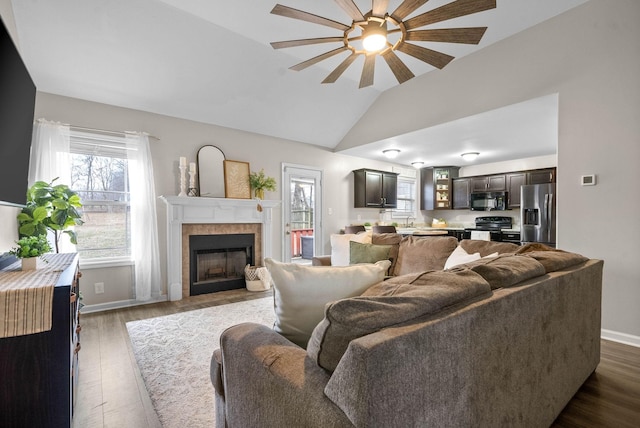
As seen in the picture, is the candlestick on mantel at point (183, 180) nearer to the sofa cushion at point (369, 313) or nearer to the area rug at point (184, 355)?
the area rug at point (184, 355)

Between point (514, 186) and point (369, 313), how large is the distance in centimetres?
688

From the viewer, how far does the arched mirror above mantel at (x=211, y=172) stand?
14.4 feet

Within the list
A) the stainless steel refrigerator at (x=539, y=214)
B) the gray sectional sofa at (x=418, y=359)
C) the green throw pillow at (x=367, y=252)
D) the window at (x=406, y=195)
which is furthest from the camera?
the window at (x=406, y=195)

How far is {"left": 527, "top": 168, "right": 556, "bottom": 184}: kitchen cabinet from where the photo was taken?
5.89 meters

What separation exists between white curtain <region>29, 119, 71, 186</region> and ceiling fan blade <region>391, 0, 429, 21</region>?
367cm

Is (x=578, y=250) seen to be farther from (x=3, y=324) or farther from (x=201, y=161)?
(x=201, y=161)

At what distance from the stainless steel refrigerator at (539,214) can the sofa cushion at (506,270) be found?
3.11 m

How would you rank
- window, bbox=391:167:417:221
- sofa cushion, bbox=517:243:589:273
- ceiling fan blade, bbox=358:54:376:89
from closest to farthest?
sofa cushion, bbox=517:243:589:273
ceiling fan blade, bbox=358:54:376:89
window, bbox=391:167:417:221

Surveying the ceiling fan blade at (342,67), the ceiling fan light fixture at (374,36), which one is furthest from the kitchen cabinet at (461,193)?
the ceiling fan light fixture at (374,36)

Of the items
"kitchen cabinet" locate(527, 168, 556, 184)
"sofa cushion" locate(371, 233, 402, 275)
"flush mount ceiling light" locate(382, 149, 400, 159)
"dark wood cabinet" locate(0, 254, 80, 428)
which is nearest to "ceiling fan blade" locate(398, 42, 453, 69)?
"sofa cushion" locate(371, 233, 402, 275)

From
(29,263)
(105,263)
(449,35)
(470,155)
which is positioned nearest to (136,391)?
(29,263)

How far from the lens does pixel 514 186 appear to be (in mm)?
6363

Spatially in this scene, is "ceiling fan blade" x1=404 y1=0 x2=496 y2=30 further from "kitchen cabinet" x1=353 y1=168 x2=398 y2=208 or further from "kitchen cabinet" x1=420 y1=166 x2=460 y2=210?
"kitchen cabinet" x1=420 y1=166 x2=460 y2=210

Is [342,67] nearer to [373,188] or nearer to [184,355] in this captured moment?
[184,355]
